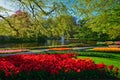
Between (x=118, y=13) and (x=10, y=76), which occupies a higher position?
(x=118, y=13)

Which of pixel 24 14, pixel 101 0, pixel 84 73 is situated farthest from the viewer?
pixel 101 0

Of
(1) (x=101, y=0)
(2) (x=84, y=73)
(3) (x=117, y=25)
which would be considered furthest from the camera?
(3) (x=117, y=25)

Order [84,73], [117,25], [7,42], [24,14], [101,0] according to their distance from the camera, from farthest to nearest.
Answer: [7,42]
[117,25]
[101,0]
[24,14]
[84,73]

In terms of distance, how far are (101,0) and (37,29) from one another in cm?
1005

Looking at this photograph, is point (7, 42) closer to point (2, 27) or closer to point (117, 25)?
point (117, 25)

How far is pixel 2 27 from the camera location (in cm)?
1277

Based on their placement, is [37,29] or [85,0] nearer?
[37,29]

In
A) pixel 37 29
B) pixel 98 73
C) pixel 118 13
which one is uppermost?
pixel 118 13

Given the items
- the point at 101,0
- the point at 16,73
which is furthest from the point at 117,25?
the point at 16,73

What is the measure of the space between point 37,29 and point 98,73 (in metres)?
3.43

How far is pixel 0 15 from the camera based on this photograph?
41.5ft

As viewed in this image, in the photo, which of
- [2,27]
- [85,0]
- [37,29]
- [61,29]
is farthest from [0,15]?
[85,0]

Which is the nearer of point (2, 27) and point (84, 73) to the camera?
point (84, 73)

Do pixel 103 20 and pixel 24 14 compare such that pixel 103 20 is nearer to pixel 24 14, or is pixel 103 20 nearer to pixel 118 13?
pixel 118 13
